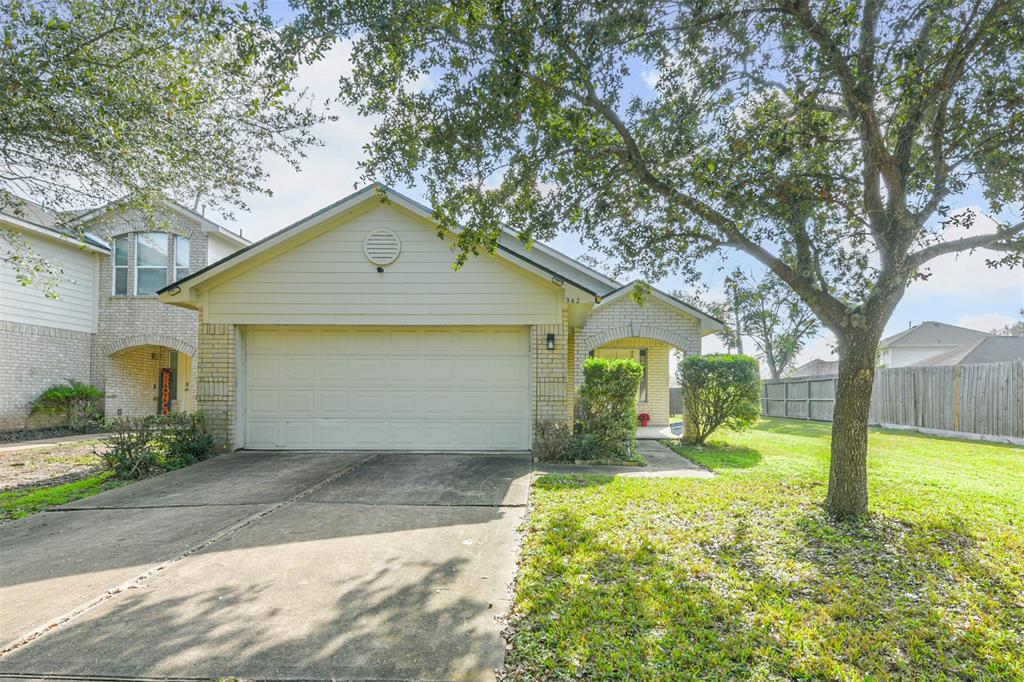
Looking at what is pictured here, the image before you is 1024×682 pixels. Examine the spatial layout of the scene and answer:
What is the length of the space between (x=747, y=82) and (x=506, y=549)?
5.82 m

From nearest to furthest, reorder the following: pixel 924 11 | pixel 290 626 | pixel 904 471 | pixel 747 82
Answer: pixel 290 626 < pixel 924 11 < pixel 747 82 < pixel 904 471

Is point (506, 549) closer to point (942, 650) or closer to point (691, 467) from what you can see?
point (942, 650)

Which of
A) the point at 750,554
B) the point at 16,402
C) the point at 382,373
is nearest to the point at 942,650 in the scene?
the point at 750,554

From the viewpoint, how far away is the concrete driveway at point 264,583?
296 centimetres

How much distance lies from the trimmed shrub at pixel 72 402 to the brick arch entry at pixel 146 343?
1224 millimetres

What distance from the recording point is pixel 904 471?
8625 mm

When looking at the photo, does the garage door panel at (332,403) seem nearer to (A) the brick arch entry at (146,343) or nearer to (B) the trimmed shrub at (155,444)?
(B) the trimmed shrub at (155,444)

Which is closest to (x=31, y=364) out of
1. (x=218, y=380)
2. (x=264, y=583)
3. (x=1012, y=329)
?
(x=218, y=380)

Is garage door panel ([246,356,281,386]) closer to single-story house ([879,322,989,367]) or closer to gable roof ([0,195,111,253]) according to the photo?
gable roof ([0,195,111,253])

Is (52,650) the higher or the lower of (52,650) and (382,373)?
the lower

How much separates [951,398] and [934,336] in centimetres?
2834

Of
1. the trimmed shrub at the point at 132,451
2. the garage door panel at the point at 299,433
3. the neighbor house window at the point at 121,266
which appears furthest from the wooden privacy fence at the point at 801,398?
the neighbor house window at the point at 121,266

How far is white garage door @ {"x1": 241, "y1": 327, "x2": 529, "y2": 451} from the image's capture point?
9.91 m

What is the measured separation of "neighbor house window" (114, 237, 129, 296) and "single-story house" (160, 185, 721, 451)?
27.8 ft
